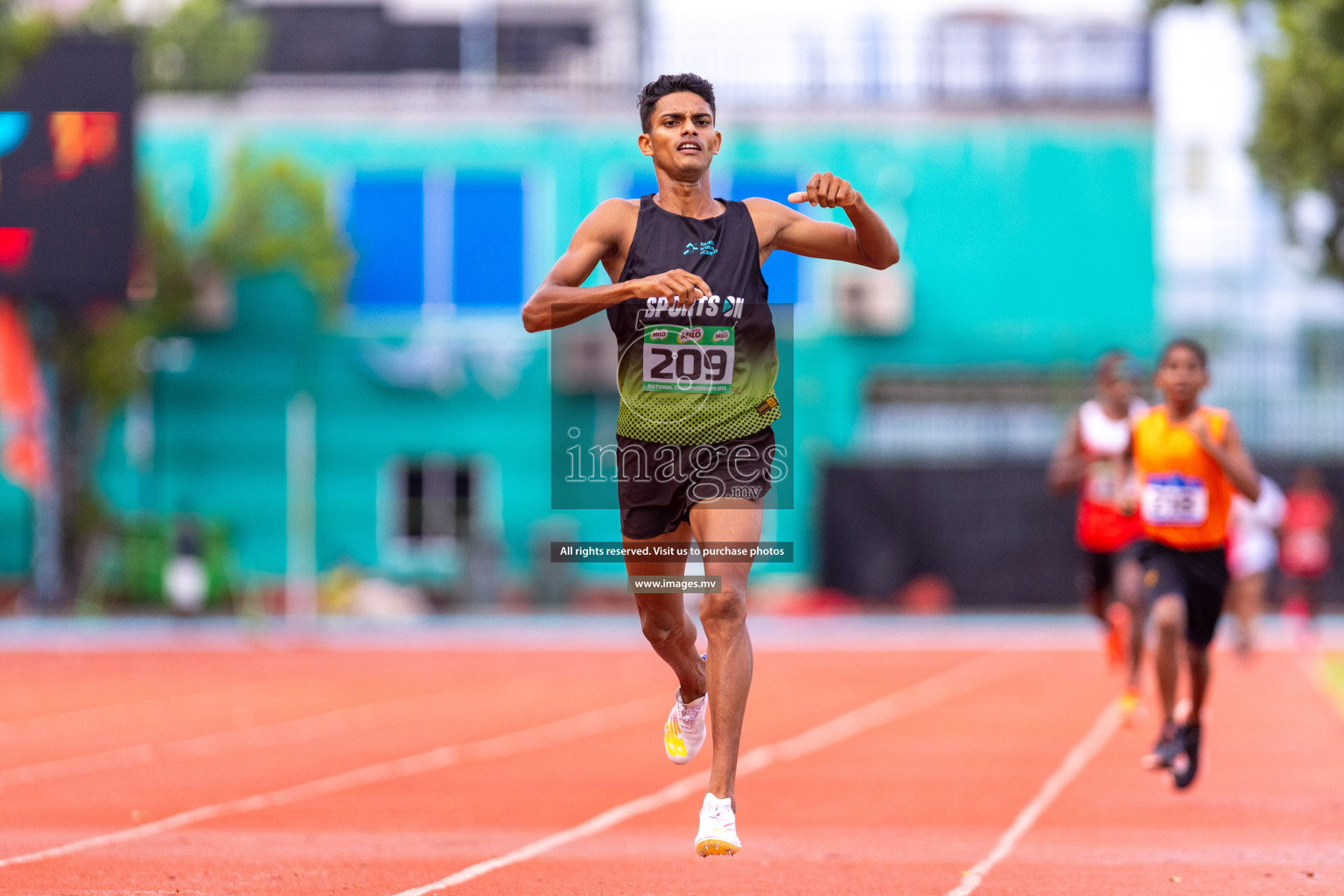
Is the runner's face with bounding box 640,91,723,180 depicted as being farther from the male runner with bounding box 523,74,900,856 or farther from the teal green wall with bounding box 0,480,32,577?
the teal green wall with bounding box 0,480,32,577

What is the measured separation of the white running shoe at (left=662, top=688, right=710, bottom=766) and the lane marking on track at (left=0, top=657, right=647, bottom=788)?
5339 mm

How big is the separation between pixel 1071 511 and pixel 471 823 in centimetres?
2169

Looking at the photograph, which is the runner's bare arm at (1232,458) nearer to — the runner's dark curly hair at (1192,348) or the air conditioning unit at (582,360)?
the runner's dark curly hair at (1192,348)

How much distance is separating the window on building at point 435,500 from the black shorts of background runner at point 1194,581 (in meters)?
22.5

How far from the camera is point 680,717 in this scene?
23.9ft

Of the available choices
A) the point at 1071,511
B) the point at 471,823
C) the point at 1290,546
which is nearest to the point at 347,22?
the point at 1071,511

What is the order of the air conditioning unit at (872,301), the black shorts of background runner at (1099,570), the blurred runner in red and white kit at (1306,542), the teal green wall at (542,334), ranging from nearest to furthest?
the black shorts of background runner at (1099,570) → the blurred runner in red and white kit at (1306,542) → the air conditioning unit at (872,301) → the teal green wall at (542,334)

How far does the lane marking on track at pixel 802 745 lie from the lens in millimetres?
7867

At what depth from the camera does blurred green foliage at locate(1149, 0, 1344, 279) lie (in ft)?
59.4

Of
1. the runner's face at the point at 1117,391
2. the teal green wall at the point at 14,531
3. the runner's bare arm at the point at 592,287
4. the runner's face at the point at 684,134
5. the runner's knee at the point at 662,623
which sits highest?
the runner's face at the point at 684,134

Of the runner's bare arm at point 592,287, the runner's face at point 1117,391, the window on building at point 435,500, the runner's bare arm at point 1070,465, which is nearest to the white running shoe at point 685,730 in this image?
the runner's bare arm at point 592,287

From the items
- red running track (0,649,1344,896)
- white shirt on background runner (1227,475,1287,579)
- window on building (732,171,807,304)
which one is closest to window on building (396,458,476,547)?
window on building (732,171,807,304)

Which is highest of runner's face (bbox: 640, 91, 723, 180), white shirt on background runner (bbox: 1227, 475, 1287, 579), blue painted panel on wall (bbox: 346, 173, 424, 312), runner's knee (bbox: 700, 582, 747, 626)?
blue painted panel on wall (bbox: 346, 173, 424, 312)

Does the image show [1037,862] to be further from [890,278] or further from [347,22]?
[347,22]
